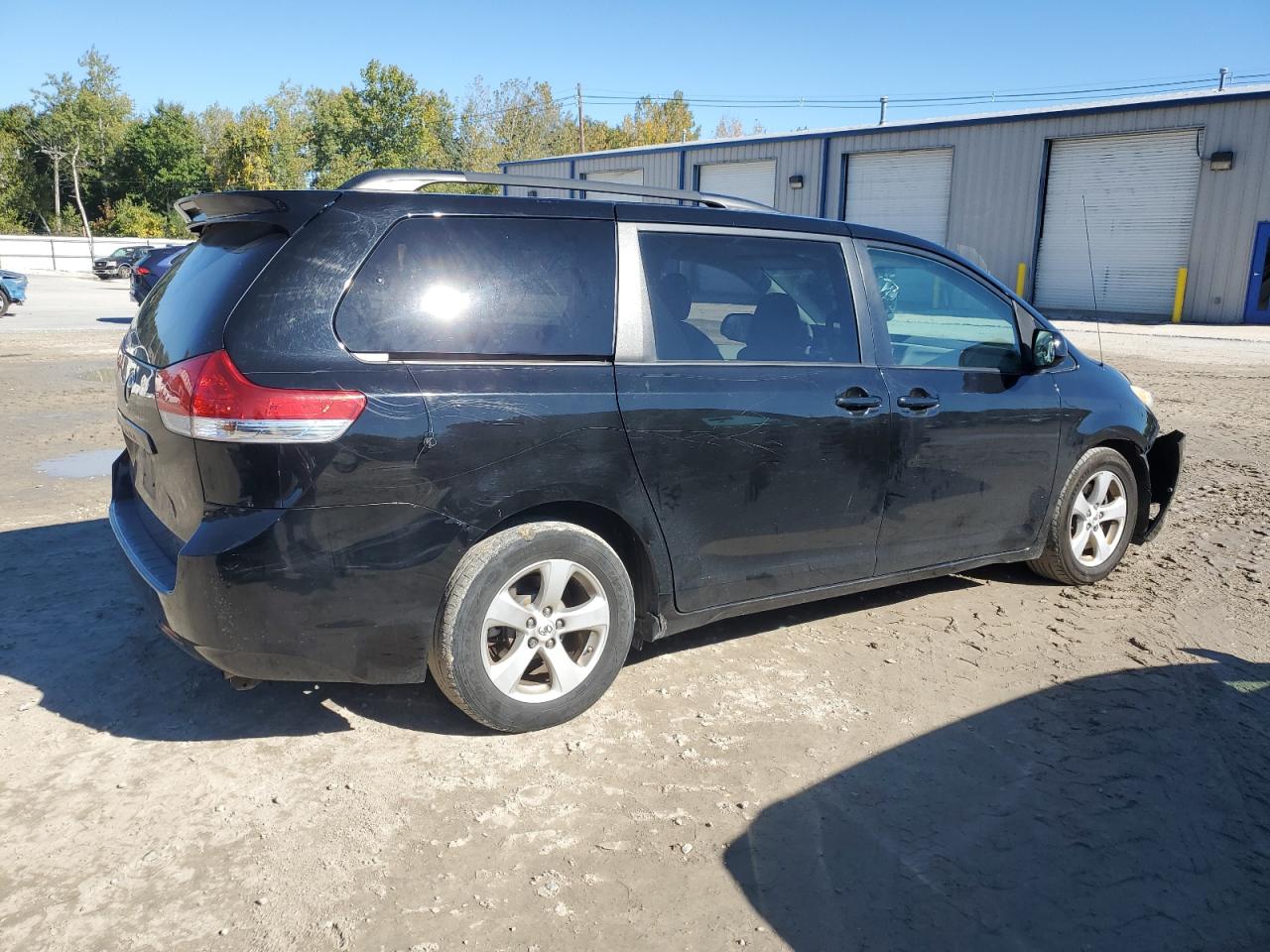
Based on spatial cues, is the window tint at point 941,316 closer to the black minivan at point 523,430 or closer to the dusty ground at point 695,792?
the black minivan at point 523,430

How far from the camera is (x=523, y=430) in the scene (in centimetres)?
332

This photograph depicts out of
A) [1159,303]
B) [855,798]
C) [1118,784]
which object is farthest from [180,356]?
[1159,303]

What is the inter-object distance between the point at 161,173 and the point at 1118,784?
7195 centimetres

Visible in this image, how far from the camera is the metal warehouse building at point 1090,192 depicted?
25484 mm

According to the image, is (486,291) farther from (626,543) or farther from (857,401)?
(857,401)

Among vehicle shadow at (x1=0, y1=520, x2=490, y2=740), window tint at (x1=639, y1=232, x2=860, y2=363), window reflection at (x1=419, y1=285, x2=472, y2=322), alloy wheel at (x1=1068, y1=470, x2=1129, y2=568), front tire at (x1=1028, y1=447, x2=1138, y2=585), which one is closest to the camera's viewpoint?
window reflection at (x1=419, y1=285, x2=472, y2=322)

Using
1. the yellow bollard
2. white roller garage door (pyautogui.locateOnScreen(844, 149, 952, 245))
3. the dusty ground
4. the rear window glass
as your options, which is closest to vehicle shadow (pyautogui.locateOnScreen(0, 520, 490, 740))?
the dusty ground

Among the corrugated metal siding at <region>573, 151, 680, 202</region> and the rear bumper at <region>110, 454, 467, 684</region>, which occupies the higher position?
the corrugated metal siding at <region>573, 151, 680, 202</region>

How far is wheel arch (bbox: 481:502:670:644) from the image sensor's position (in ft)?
11.5

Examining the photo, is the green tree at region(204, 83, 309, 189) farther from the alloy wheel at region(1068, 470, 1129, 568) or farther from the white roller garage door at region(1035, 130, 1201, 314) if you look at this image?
the alloy wheel at region(1068, 470, 1129, 568)

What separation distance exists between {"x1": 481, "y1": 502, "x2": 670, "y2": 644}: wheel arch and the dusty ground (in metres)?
0.33

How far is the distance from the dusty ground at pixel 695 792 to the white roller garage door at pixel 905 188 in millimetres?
28488

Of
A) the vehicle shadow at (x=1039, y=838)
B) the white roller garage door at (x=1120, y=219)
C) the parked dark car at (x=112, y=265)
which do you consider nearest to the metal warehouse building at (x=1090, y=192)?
the white roller garage door at (x=1120, y=219)

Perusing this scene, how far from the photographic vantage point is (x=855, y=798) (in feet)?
10.4
